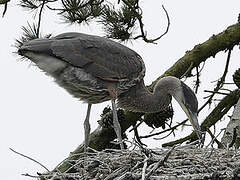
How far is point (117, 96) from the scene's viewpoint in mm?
6168

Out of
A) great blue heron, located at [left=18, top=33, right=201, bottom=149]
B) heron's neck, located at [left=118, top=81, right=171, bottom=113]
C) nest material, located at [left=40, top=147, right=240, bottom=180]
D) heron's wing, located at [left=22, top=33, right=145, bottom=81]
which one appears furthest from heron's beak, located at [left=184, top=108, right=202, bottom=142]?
nest material, located at [left=40, top=147, right=240, bottom=180]

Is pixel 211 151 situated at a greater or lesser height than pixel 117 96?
lesser

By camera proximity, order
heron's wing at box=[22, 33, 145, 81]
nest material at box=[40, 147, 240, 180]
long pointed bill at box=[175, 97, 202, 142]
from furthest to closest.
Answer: long pointed bill at box=[175, 97, 202, 142] < heron's wing at box=[22, 33, 145, 81] < nest material at box=[40, 147, 240, 180]

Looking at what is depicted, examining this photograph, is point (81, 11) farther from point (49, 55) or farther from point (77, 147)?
point (77, 147)

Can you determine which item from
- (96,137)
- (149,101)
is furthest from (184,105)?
(96,137)

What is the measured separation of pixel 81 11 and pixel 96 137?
99cm

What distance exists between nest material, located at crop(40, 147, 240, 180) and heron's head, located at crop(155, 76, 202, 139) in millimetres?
1542

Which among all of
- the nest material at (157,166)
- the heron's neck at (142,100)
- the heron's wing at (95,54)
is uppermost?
the heron's wing at (95,54)

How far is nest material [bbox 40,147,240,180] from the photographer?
4074 millimetres

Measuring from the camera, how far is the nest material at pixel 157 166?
4.07m

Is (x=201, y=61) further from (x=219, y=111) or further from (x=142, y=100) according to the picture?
(x=142, y=100)

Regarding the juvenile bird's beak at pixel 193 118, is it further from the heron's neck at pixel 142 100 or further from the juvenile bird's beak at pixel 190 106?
the heron's neck at pixel 142 100

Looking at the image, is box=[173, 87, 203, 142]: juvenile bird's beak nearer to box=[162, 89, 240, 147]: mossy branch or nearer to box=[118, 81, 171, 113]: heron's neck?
box=[162, 89, 240, 147]: mossy branch

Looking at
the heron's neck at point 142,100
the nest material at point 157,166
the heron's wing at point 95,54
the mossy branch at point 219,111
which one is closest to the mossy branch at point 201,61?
the mossy branch at point 219,111
